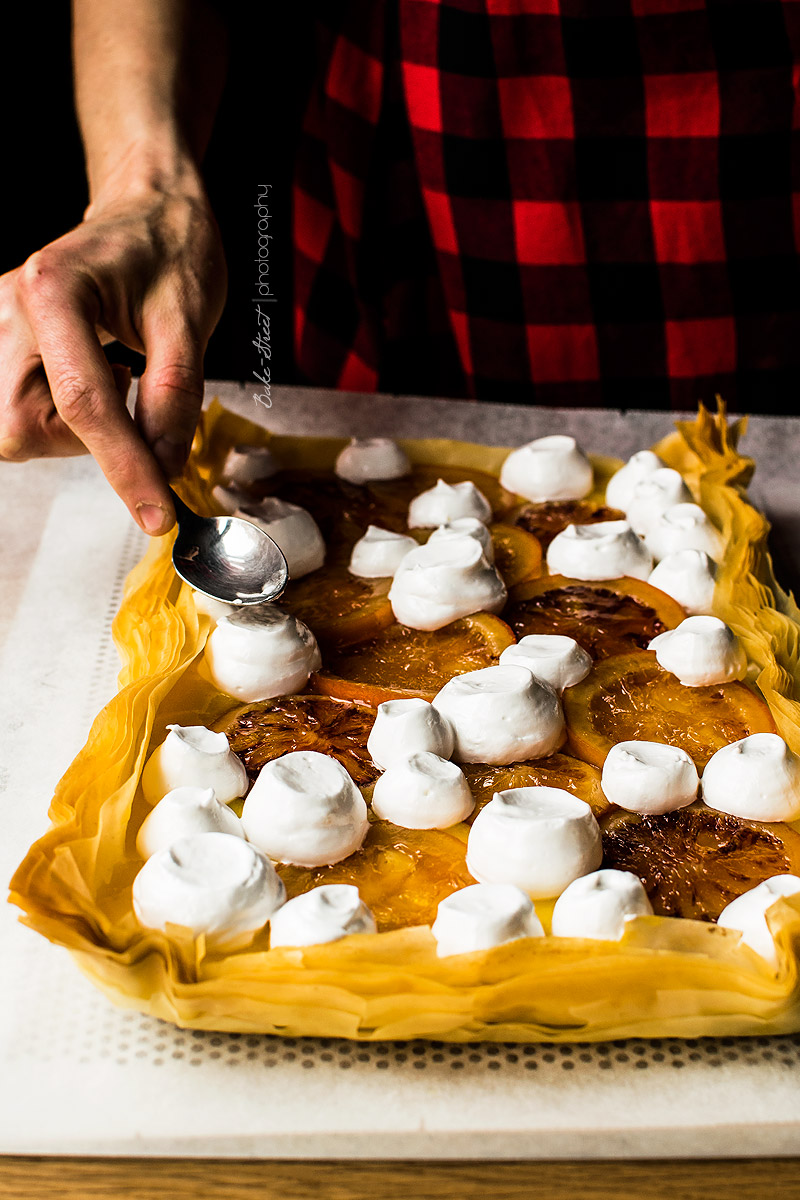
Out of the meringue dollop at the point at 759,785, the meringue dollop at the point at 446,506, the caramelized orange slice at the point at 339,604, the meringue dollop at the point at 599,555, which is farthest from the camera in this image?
the meringue dollop at the point at 446,506

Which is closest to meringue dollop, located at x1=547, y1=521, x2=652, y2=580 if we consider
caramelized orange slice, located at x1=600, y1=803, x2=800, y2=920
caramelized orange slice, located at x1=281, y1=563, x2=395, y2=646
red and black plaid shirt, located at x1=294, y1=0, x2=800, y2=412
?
caramelized orange slice, located at x1=281, y1=563, x2=395, y2=646

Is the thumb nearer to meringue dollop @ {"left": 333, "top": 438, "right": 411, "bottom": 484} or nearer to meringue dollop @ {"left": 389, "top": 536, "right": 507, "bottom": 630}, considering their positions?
meringue dollop @ {"left": 389, "top": 536, "right": 507, "bottom": 630}

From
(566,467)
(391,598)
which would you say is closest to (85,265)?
(391,598)

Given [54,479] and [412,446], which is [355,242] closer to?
[412,446]

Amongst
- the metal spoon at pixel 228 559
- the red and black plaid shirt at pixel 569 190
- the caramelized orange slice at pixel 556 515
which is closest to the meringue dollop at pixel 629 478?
the caramelized orange slice at pixel 556 515

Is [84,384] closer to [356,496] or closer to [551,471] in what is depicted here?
[356,496]

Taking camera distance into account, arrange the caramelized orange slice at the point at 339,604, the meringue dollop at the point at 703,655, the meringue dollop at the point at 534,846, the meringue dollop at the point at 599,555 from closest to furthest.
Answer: the meringue dollop at the point at 534,846, the meringue dollop at the point at 703,655, the caramelized orange slice at the point at 339,604, the meringue dollop at the point at 599,555

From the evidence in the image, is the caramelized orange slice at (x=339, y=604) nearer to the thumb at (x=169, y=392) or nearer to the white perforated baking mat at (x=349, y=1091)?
the thumb at (x=169, y=392)

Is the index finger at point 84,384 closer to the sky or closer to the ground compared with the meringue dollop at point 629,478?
Result: closer to the sky
